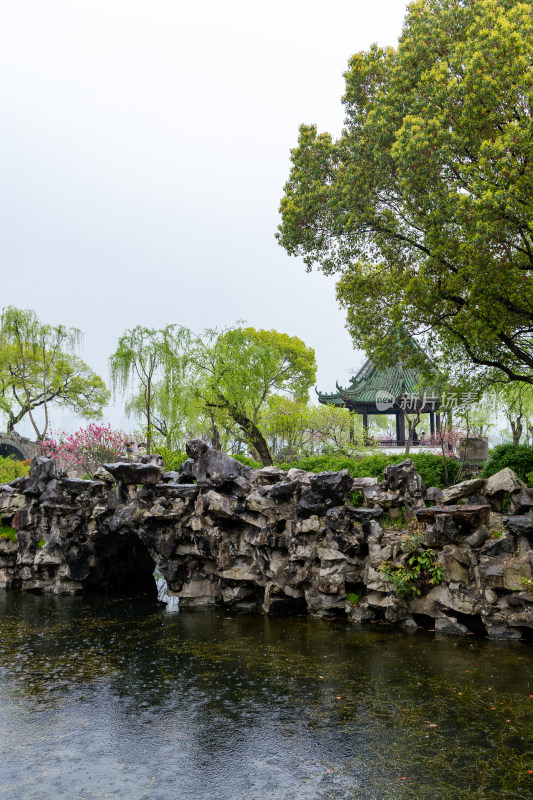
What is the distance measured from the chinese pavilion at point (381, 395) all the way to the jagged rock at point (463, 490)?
2856 cm

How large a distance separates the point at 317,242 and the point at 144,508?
9918 mm

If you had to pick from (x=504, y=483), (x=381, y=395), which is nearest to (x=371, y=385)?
(x=381, y=395)

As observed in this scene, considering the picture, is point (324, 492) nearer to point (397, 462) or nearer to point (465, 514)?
point (465, 514)

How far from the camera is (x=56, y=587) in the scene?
61.7 ft

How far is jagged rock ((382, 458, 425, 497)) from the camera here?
15.5 metres

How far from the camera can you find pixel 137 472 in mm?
17047

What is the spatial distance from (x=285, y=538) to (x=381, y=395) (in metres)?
30.2

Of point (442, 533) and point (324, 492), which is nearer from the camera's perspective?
point (442, 533)

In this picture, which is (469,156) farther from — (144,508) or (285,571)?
(144,508)

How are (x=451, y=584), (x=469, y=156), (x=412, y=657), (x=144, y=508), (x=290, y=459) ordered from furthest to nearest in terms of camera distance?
(x=290, y=459) → (x=144, y=508) → (x=469, y=156) → (x=451, y=584) → (x=412, y=657)

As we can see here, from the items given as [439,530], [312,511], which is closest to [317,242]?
[312,511]

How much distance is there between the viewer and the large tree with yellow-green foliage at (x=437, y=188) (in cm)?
1316

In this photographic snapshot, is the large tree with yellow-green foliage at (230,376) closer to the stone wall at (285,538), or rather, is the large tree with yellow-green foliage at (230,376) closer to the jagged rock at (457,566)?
the stone wall at (285,538)

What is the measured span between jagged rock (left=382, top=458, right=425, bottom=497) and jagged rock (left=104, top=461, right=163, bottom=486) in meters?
6.43
